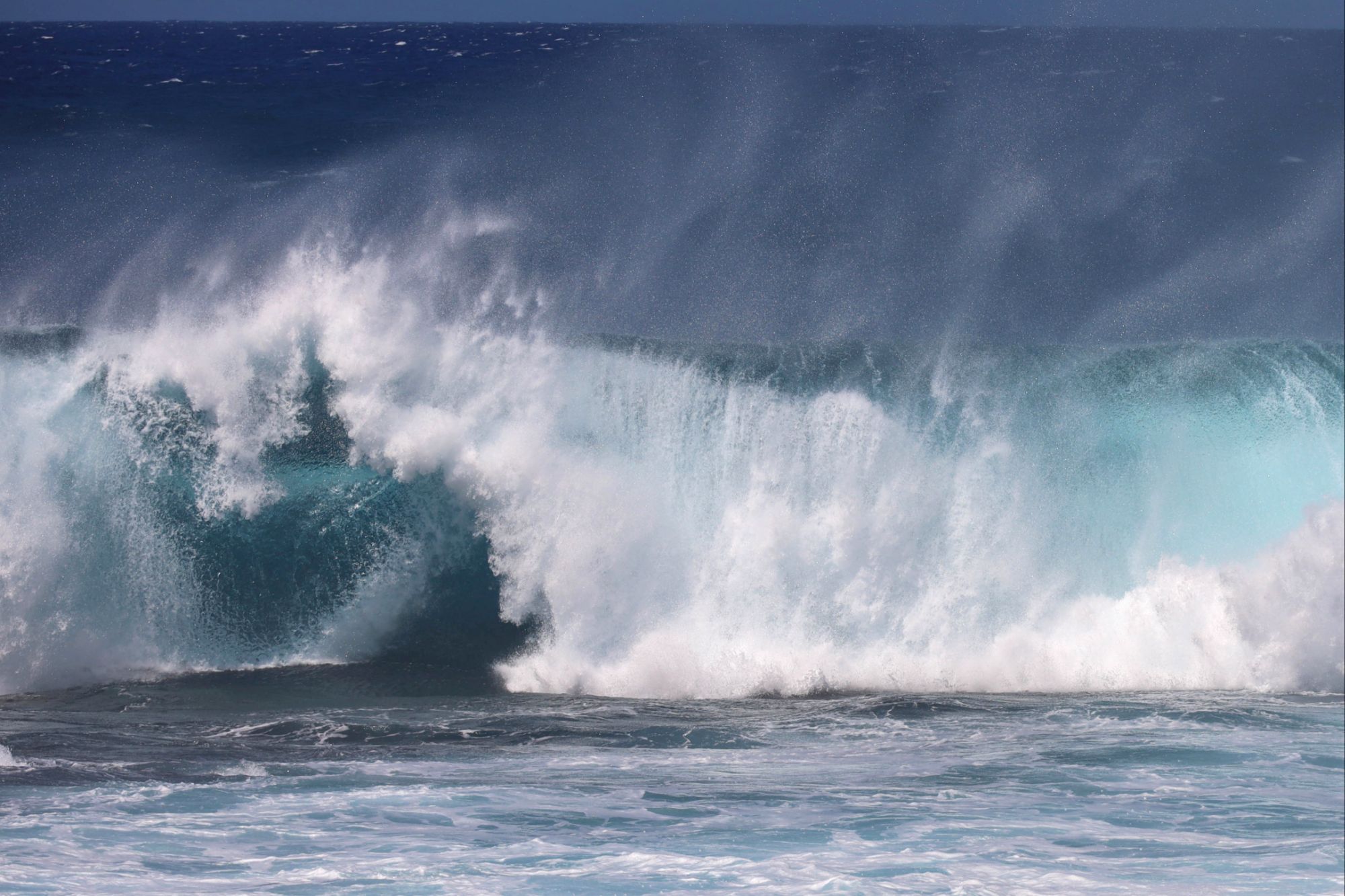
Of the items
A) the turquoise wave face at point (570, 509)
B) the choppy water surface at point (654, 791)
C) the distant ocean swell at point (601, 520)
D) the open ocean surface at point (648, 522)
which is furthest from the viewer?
the turquoise wave face at point (570, 509)

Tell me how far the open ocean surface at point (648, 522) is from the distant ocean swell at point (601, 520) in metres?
0.03

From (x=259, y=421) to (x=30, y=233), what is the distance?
4381 mm

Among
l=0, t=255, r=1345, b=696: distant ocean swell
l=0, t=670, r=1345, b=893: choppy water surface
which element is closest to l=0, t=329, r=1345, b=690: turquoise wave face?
l=0, t=255, r=1345, b=696: distant ocean swell

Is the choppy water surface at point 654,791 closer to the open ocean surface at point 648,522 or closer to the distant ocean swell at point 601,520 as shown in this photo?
the open ocean surface at point 648,522

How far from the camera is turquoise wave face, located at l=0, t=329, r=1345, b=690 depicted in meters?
7.03

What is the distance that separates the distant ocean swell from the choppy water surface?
40 cm

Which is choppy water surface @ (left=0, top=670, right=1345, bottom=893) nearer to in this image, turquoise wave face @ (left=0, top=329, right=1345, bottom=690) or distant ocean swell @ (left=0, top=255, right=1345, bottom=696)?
distant ocean swell @ (left=0, top=255, right=1345, bottom=696)

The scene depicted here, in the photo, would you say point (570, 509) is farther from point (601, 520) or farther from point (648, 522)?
point (648, 522)

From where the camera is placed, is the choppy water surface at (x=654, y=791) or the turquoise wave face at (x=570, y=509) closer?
the choppy water surface at (x=654, y=791)

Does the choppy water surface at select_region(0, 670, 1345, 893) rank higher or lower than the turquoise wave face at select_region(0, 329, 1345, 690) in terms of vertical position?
lower

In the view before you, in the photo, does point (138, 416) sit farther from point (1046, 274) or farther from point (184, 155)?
point (1046, 274)

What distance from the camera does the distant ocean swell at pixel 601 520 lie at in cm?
692

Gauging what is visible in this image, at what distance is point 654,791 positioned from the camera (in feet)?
16.4

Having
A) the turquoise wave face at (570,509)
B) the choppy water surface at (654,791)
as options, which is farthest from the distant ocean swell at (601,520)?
the choppy water surface at (654,791)
